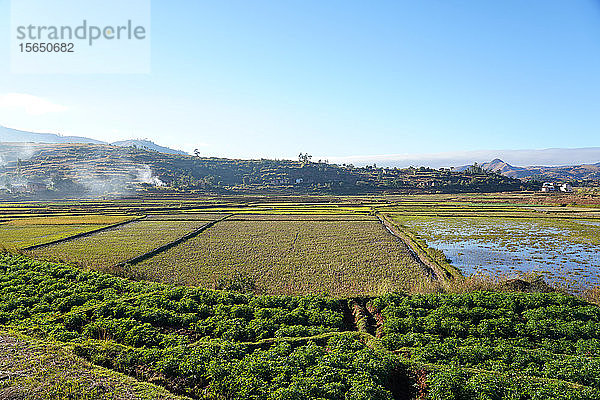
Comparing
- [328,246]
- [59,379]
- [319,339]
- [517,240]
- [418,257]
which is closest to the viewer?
[59,379]

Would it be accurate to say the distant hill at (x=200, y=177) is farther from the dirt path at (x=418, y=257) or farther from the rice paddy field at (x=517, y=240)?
the dirt path at (x=418, y=257)

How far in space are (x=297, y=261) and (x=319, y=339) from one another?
15.0m

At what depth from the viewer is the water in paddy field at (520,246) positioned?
2703cm

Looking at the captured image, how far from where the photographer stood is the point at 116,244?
3691 centimetres

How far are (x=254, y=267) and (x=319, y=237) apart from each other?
14387 mm

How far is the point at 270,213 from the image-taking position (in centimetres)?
6575

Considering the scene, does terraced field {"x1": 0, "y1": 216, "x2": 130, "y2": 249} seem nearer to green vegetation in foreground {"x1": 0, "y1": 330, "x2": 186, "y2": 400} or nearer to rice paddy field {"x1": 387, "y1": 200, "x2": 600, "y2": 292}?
green vegetation in foreground {"x1": 0, "y1": 330, "x2": 186, "y2": 400}

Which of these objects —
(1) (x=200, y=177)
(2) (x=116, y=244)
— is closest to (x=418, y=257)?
(2) (x=116, y=244)

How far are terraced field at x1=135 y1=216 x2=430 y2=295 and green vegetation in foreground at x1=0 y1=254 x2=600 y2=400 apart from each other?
4411mm

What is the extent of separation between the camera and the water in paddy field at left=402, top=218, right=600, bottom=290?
27.0m

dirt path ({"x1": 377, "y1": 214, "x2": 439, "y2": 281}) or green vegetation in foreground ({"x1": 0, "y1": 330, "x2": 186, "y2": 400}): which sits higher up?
green vegetation in foreground ({"x1": 0, "y1": 330, "x2": 186, "y2": 400})

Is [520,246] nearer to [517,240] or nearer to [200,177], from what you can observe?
[517,240]

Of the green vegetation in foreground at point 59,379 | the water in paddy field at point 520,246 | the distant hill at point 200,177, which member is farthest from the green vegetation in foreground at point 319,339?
the distant hill at point 200,177

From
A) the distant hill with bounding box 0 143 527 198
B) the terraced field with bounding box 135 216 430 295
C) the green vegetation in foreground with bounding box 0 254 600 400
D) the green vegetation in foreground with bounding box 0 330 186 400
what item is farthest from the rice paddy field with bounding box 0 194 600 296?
the distant hill with bounding box 0 143 527 198
